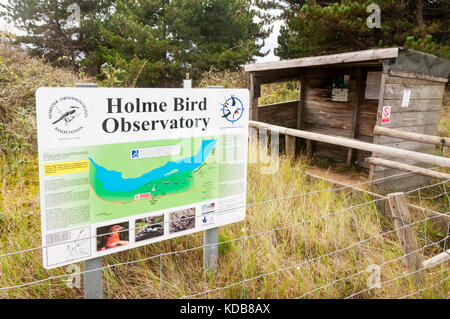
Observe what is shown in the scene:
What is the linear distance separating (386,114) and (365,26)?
23.7 ft

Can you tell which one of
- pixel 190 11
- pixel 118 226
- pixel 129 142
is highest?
pixel 190 11

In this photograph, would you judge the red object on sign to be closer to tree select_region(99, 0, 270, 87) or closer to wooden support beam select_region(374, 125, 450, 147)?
wooden support beam select_region(374, 125, 450, 147)

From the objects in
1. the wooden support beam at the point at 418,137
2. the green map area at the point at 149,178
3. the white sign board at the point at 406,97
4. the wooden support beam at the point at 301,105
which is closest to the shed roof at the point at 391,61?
the white sign board at the point at 406,97

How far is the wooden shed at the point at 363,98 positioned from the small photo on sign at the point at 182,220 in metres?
3.47

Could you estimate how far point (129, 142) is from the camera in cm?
194

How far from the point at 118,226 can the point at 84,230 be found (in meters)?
0.19

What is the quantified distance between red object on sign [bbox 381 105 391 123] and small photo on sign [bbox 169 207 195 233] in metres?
3.68

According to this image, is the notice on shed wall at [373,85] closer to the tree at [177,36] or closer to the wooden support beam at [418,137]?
the wooden support beam at [418,137]

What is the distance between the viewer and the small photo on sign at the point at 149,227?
2.03m

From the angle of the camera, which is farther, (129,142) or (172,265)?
(172,265)

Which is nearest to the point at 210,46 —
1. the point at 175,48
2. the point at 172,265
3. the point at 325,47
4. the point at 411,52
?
the point at 175,48

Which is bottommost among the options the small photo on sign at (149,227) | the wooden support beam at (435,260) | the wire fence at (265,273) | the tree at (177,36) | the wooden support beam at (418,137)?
the wire fence at (265,273)

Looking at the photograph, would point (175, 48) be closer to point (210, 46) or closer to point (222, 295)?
point (210, 46)
